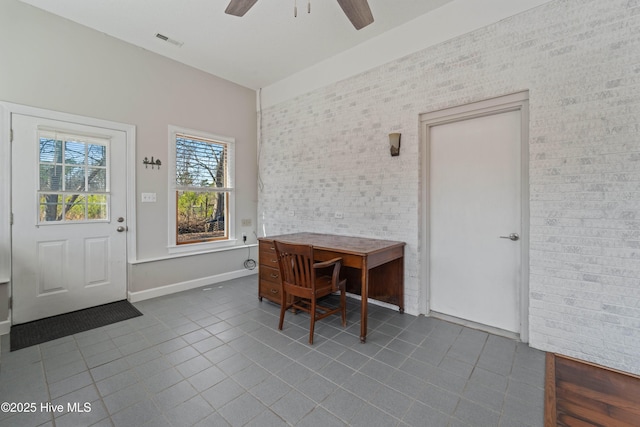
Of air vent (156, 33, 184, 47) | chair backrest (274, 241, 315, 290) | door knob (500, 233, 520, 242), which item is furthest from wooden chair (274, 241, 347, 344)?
air vent (156, 33, 184, 47)

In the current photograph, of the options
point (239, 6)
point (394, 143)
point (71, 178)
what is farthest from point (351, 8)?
point (71, 178)

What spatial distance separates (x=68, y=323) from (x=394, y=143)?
13.1 ft

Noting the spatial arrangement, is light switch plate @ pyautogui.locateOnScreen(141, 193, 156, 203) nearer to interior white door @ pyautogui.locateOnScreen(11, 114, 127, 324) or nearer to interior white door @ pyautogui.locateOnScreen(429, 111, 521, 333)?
interior white door @ pyautogui.locateOnScreen(11, 114, 127, 324)

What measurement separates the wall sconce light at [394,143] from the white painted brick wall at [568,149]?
0.22ft

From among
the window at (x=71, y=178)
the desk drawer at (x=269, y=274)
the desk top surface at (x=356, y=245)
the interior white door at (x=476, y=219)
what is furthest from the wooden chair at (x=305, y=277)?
the window at (x=71, y=178)

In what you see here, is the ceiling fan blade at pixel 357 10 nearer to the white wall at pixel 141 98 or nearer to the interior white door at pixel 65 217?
the white wall at pixel 141 98

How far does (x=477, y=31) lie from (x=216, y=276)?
452 centimetres

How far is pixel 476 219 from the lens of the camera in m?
2.80

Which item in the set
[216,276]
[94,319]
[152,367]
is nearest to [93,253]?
[94,319]

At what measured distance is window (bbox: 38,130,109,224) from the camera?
2992 millimetres

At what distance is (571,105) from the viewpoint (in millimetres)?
2189

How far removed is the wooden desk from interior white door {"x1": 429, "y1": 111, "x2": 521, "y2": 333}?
0.41 meters

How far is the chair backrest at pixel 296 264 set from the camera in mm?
2504

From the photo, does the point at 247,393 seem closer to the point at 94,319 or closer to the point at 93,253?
the point at 94,319
